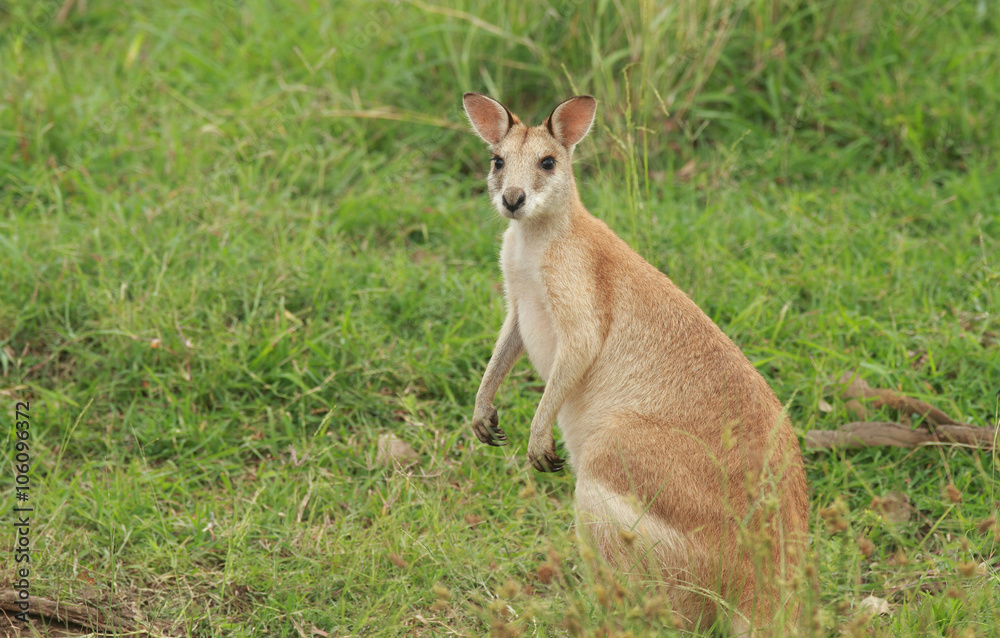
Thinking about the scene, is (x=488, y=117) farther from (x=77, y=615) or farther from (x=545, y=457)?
(x=77, y=615)

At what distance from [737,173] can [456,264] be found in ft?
6.78

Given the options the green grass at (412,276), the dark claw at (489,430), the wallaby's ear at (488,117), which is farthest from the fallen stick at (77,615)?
the wallaby's ear at (488,117)

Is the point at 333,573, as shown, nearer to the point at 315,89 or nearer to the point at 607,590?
the point at 607,590

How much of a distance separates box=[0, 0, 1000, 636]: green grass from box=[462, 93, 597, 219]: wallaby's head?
646mm

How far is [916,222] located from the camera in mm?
6086

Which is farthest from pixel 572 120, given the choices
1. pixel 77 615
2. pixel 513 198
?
pixel 77 615

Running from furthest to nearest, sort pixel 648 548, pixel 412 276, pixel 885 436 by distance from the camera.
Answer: pixel 412 276 → pixel 885 436 → pixel 648 548

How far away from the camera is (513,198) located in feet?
12.7

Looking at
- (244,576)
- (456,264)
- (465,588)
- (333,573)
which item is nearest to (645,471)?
(465,588)

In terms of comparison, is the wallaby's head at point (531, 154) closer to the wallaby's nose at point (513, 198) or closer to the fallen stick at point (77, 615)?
the wallaby's nose at point (513, 198)

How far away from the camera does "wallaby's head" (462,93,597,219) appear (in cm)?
391

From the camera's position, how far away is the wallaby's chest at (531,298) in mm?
4055

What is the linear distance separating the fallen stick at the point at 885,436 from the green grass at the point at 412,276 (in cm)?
9

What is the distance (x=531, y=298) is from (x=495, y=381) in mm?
429
